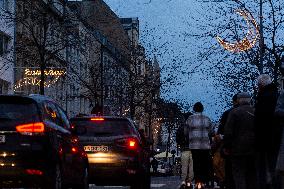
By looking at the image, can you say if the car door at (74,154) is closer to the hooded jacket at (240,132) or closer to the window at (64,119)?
the window at (64,119)

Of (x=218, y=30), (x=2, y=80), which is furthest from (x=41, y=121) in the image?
(x=2, y=80)

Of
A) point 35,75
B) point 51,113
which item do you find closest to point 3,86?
point 35,75

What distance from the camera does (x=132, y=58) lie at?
7656 cm

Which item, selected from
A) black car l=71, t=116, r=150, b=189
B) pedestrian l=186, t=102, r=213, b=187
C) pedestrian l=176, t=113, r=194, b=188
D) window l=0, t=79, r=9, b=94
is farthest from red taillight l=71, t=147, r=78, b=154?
window l=0, t=79, r=9, b=94

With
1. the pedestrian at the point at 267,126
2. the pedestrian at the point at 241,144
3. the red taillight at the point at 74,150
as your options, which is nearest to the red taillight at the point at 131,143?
the red taillight at the point at 74,150

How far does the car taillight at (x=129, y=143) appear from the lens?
57.6 ft

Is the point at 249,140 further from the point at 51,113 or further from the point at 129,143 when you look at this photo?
the point at 129,143

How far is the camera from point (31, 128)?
1227 cm

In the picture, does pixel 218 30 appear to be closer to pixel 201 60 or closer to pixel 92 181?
pixel 201 60

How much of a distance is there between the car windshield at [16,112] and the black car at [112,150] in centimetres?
479

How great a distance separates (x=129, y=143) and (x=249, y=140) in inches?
207

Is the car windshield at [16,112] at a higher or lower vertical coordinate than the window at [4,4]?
lower

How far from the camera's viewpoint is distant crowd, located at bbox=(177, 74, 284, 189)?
10.9m

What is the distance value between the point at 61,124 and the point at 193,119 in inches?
167
